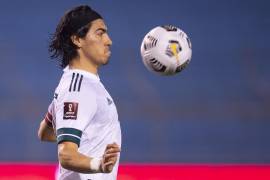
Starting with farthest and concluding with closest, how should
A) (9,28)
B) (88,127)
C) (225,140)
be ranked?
(9,28) → (225,140) → (88,127)

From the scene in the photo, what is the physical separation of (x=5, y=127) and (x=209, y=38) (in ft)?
6.60

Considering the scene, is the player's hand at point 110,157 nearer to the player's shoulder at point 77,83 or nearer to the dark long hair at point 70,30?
the player's shoulder at point 77,83

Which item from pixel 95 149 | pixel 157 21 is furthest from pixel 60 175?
pixel 157 21

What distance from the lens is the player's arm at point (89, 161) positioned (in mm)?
2162

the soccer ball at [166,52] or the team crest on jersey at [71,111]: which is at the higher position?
the soccer ball at [166,52]

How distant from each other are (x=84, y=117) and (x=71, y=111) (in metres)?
0.05

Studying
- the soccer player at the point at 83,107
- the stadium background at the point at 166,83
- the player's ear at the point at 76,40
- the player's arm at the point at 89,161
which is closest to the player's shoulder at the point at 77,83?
the soccer player at the point at 83,107

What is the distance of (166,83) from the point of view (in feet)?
19.3

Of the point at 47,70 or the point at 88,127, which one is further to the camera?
the point at 47,70

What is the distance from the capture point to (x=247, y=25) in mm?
6137

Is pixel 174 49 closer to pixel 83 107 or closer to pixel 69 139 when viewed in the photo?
pixel 83 107

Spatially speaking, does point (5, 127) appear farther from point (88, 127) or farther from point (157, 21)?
point (88, 127)

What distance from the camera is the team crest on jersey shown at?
2.26m

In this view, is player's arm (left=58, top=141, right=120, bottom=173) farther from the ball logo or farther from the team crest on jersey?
the ball logo
